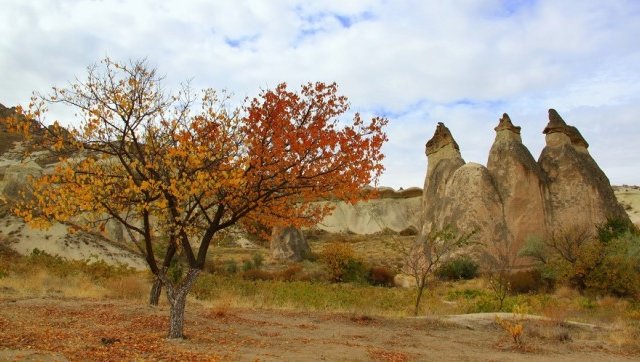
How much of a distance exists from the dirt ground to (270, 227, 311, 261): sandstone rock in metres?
17.6

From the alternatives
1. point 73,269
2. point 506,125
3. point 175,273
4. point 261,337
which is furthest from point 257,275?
point 261,337

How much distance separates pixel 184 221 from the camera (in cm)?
853

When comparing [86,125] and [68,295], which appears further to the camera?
[68,295]

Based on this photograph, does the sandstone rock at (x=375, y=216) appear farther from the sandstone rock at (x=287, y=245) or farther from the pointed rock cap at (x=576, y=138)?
the pointed rock cap at (x=576, y=138)

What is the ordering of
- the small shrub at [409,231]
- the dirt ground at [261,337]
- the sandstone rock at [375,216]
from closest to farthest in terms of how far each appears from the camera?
1. the dirt ground at [261,337]
2. the small shrub at [409,231]
3. the sandstone rock at [375,216]

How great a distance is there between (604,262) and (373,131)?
13.7m

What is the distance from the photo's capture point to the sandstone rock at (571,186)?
24.1m

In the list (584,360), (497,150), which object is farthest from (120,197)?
(497,150)

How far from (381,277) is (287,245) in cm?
805

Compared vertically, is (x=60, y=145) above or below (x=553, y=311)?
above

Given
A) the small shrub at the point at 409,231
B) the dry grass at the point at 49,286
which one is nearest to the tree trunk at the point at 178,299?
the dry grass at the point at 49,286

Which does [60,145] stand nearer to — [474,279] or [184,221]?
[184,221]

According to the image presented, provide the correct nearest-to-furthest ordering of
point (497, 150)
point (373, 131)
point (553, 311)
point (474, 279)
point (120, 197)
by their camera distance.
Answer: point (120, 197) < point (373, 131) < point (553, 311) < point (474, 279) < point (497, 150)

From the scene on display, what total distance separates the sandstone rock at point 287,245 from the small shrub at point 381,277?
22.4 ft
